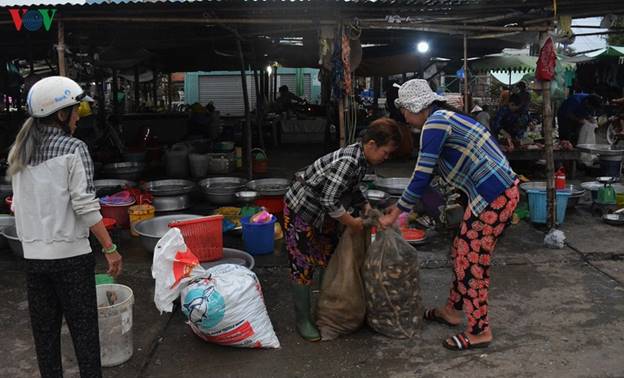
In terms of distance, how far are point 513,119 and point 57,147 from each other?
8.42 m

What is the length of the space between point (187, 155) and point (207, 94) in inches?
660

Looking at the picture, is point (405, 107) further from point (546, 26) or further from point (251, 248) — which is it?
point (546, 26)

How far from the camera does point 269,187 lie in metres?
7.32

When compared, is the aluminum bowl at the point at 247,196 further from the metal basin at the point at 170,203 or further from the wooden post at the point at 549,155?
the wooden post at the point at 549,155

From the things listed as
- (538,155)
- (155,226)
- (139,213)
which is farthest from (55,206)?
(538,155)

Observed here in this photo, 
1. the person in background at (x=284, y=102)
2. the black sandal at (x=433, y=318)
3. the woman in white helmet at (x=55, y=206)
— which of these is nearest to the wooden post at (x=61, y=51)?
the woman in white helmet at (x=55, y=206)

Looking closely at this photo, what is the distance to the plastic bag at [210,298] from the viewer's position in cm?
344

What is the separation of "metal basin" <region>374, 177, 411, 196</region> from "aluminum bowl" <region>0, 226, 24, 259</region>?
4277 millimetres

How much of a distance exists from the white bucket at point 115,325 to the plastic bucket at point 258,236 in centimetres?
227

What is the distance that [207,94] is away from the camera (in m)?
26.1

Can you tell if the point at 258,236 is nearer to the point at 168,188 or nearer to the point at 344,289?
the point at 344,289

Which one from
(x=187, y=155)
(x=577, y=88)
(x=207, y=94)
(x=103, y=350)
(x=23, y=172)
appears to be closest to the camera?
(x=23, y=172)

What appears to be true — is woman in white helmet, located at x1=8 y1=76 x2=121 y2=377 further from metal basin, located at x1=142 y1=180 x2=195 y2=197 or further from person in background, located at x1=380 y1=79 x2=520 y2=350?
metal basin, located at x1=142 y1=180 x2=195 y2=197

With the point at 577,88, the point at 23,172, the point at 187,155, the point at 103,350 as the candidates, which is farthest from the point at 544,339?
the point at 577,88
